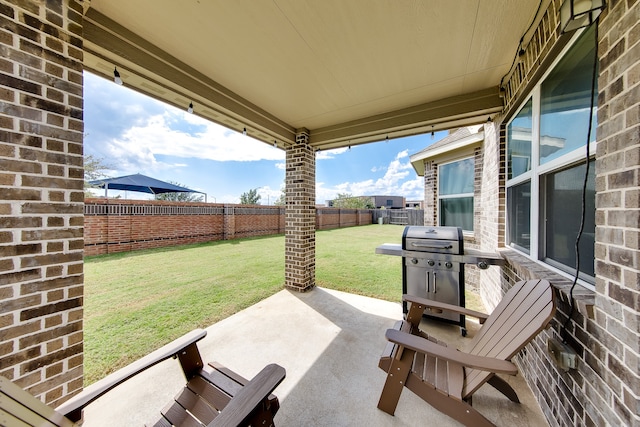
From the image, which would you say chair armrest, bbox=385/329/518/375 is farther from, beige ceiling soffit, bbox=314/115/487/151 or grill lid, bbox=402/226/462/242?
beige ceiling soffit, bbox=314/115/487/151

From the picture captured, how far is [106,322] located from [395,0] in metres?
4.90

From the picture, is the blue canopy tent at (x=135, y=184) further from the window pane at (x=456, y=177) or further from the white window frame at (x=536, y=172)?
the white window frame at (x=536, y=172)

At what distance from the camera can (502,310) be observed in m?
1.89

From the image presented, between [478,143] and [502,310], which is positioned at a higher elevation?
[478,143]

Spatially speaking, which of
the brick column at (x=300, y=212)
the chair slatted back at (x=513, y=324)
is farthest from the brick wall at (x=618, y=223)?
the brick column at (x=300, y=212)

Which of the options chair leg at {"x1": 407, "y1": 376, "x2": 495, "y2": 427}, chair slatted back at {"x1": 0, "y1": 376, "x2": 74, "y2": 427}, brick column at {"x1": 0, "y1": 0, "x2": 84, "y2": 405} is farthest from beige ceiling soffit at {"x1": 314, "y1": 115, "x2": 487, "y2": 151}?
chair slatted back at {"x1": 0, "y1": 376, "x2": 74, "y2": 427}

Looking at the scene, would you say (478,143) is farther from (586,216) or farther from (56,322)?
(56,322)

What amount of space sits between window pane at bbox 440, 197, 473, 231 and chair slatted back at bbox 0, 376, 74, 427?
5932 mm

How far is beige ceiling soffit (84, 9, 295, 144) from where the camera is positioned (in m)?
1.83

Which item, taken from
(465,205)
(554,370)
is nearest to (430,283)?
(554,370)

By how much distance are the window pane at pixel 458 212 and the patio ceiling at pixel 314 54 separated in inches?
89.8

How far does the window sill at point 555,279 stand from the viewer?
4.11 ft

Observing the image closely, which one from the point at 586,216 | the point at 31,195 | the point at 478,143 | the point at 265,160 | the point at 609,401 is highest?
the point at 265,160

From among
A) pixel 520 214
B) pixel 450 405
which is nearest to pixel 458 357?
pixel 450 405
